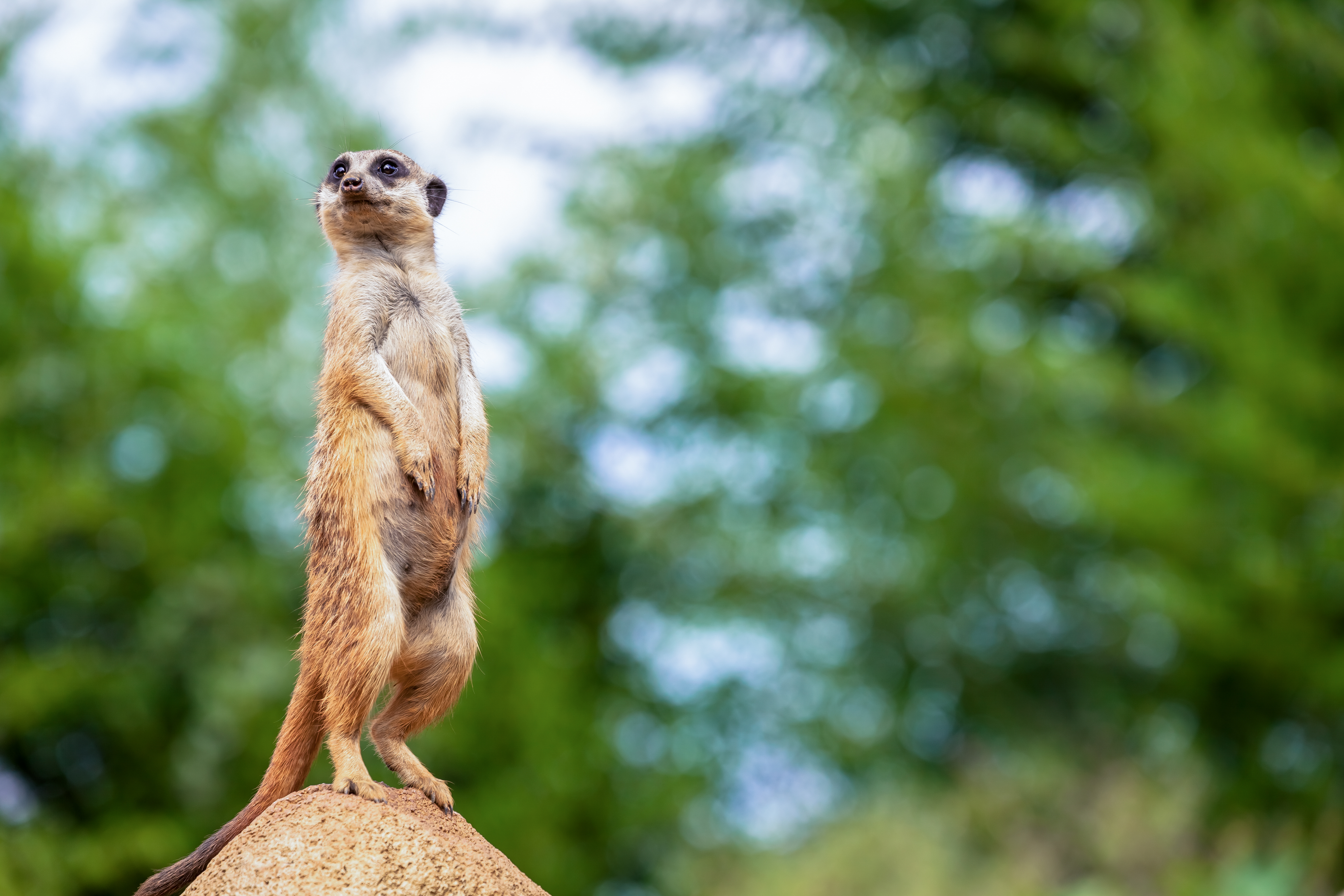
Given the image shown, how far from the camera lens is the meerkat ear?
2891 mm

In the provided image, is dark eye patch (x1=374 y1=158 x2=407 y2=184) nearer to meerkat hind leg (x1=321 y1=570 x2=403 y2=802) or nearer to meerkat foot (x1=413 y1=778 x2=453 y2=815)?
meerkat hind leg (x1=321 y1=570 x2=403 y2=802)

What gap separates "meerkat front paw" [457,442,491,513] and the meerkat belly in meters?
0.02

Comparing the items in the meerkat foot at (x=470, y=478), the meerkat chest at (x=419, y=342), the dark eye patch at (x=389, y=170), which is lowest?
the meerkat foot at (x=470, y=478)

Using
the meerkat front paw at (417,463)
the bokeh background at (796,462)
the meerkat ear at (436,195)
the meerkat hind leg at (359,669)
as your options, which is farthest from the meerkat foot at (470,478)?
the bokeh background at (796,462)

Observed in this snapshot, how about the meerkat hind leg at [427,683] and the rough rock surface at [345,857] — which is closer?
the rough rock surface at [345,857]

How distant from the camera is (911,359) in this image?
11.1 metres

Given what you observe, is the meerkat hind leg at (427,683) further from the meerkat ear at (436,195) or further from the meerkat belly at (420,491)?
the meerkat ear at (436,195)

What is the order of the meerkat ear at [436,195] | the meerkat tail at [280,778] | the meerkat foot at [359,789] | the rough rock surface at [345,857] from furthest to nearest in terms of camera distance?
the meerkat ear at [436,195], the meerkat tail at [280,778], the meerkat foot at [359,789], the rough rock surface at [345,857]

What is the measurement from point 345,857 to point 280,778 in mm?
369

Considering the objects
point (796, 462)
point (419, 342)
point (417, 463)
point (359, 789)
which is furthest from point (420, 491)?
point (796, 462)

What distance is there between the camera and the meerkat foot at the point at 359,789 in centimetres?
247

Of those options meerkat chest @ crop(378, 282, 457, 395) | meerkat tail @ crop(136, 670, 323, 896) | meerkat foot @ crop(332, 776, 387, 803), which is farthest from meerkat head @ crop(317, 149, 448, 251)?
meerkat foot @ crop(332, 776, 387, 803)

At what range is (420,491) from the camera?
8.46 feet

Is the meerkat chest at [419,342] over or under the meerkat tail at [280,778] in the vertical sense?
over
